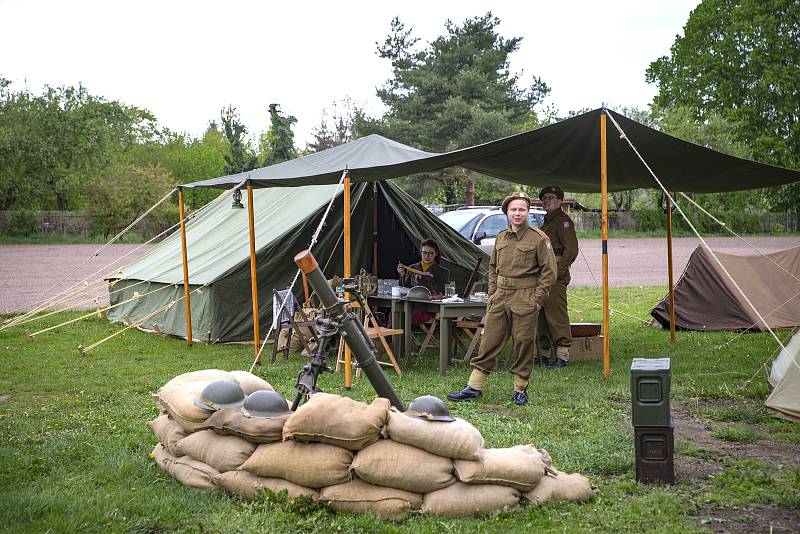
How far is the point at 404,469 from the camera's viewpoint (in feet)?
12.1

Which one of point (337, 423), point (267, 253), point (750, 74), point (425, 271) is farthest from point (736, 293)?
point (750, 74)

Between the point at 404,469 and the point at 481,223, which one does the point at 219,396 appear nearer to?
the point at 404,469

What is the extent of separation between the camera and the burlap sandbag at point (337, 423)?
373cm

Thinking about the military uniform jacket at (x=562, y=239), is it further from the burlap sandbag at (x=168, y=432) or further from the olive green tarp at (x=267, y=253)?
the burlap sandbag at (x=168, y=432)

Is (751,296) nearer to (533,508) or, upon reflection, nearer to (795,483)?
(795,483)

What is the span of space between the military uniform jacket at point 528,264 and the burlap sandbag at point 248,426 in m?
2.54

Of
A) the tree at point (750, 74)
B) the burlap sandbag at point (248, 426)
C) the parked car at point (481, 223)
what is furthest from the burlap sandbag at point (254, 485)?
the tree at point (750, 74)

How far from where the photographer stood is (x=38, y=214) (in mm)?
32406

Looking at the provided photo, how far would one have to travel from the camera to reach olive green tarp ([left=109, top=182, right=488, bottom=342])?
9508 millimetres

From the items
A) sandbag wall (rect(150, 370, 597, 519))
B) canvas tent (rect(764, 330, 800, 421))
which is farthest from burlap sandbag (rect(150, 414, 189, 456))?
canvas tent (rect(764, 330, 800, 421))

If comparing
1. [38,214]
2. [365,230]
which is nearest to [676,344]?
[365,230]

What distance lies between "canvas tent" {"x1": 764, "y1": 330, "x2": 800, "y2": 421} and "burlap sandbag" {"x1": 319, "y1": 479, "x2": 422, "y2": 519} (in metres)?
3.04

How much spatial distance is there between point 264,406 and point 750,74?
132 ft

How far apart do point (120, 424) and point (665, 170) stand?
19.3 ft
